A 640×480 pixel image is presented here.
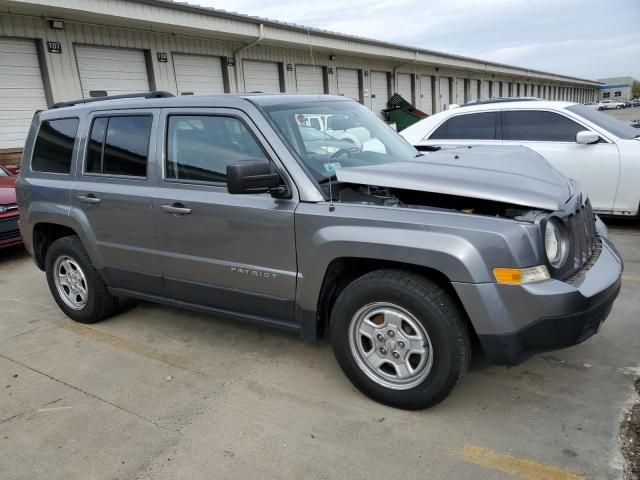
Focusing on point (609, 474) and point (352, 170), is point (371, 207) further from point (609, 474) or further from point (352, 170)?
point (609, 474)

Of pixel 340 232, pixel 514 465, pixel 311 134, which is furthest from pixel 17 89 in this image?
pixel 514 465

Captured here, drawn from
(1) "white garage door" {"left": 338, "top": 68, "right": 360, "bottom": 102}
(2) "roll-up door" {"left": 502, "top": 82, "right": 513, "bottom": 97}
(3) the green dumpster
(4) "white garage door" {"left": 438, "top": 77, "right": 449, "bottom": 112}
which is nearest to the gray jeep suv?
(1) "white garage door" {"left": 338, "top": 68, "right": 360, "bottom": 102}

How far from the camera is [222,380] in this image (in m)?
3.53

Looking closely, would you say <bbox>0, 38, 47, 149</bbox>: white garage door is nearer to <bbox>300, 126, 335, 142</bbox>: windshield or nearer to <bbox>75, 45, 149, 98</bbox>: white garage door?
<bbox>75, 45, 149, 98</bbox>: white garage door

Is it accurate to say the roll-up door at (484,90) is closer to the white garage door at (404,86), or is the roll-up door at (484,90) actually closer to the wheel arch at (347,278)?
the white garage door at (404,86)

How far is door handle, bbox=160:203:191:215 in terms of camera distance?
3.60 m

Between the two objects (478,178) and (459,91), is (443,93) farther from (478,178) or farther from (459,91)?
(478,178)

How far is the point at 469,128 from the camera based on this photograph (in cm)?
746

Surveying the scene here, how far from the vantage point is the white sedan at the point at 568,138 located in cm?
649

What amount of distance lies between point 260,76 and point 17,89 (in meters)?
7.82

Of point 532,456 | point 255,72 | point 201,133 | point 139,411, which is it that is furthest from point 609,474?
point 255,72

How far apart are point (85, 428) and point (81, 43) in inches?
435

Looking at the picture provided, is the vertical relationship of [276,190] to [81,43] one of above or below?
below

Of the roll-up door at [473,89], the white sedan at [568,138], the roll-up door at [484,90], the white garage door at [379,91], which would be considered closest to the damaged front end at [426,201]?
the white sedan at [568,138]
